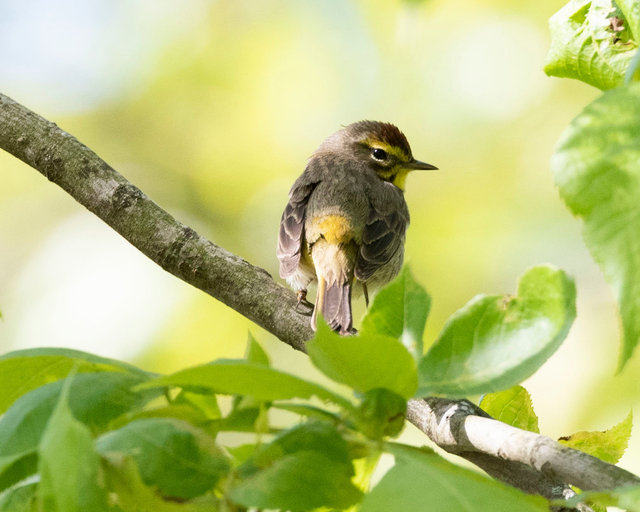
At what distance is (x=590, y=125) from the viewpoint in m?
A: 0.68

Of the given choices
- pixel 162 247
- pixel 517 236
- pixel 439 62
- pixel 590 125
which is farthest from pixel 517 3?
pixel 590 125

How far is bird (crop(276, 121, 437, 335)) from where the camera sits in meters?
4.79

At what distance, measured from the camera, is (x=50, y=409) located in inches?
29.6

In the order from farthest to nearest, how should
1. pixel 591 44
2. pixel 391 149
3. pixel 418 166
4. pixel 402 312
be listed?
1. pixel 391 149
2. pixel 418 166
3. pixel 591 44
4. pixel 402 312

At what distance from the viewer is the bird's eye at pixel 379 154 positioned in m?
6.42

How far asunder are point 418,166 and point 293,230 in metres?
1.54

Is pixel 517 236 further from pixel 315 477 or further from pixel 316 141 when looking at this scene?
pixel 315 477

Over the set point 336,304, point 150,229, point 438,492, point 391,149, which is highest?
point 391,149

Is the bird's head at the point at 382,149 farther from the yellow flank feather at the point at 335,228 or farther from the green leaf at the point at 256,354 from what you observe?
the green leaf at the point at 256,354

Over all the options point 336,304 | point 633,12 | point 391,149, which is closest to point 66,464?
point 633,12

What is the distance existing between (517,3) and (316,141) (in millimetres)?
2059

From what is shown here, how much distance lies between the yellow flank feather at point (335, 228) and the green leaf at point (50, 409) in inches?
165

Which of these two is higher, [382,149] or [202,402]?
[382,149]

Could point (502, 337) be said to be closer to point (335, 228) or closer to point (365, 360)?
point (365, 360)
